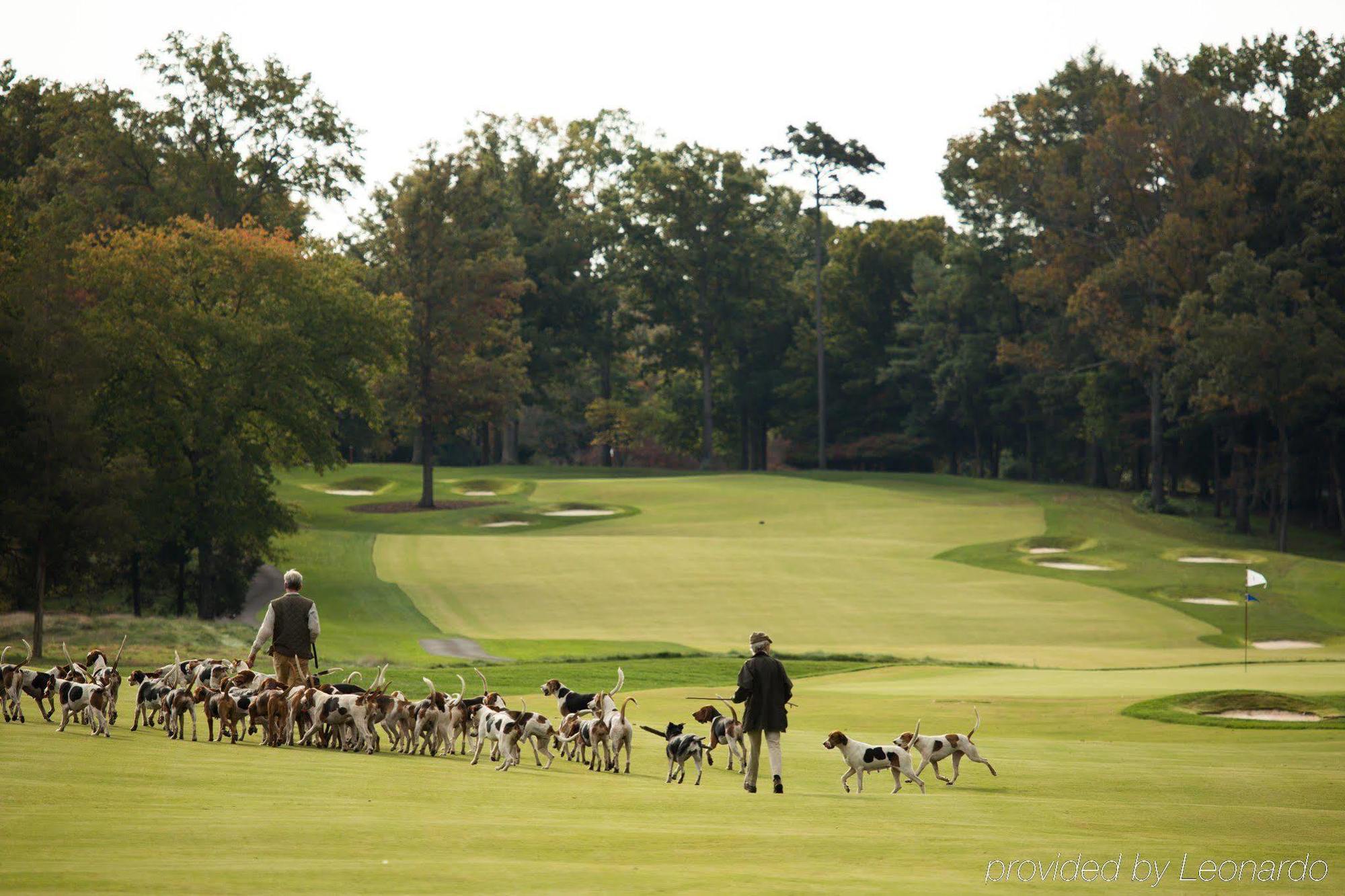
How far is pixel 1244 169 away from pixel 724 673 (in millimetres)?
46337

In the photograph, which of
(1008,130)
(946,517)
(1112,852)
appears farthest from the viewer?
(1008,130)

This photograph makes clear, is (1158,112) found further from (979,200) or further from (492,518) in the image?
(492,518)

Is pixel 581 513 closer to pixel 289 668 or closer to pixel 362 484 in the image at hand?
pixel 362 484

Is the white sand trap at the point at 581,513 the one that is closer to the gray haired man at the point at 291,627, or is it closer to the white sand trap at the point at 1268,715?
the white sand trap at the point at 1268,715

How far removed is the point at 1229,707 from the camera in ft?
83.8

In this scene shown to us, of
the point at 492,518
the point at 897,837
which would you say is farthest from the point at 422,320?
the point at 897,837

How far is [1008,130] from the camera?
79625 millimetres

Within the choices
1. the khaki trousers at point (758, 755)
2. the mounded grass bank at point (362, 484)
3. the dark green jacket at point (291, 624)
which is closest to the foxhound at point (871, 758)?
the khaki trousers at point (758, 755)

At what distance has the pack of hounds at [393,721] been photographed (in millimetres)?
16266

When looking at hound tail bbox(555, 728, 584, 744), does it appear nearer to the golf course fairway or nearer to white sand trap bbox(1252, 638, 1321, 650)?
the golf course fairway

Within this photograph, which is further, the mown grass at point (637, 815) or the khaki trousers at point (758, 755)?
the khaki trousers at point (758, 755)

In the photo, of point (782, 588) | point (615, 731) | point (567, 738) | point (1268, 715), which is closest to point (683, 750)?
point (615, 731)

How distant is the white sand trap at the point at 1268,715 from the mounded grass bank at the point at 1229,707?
0.06m

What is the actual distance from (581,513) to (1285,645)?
114 feet
